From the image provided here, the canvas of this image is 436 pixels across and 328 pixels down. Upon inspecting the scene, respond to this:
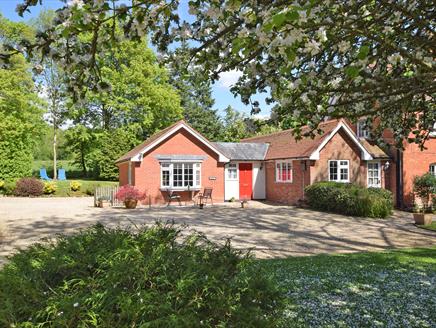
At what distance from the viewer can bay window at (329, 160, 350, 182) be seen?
24.9 metres

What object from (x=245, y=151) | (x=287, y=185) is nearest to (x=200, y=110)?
(x=245, y=151)

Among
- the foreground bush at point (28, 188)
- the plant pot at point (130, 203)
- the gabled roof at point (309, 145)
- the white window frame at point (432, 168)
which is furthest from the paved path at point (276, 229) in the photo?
the foreground bush at point (28, 188)

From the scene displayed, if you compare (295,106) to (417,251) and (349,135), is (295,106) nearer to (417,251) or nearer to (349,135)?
(417,251)

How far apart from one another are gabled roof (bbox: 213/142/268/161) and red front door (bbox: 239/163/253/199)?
2.08 feet

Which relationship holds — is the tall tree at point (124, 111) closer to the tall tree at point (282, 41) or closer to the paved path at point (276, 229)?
the paved path at point (276, 229)

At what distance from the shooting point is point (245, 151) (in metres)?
29.9

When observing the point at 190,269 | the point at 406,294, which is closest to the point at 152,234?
the point at 190,269

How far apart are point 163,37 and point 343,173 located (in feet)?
72.8

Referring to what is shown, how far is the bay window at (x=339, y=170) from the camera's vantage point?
24875 millimetres

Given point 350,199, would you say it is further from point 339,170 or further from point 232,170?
point 232,170

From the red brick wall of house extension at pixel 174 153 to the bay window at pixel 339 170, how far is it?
7.57 metres

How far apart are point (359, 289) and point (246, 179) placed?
22.7m

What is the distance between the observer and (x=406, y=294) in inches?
251

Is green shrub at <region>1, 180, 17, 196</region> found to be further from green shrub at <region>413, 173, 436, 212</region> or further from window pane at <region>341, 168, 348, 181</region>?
green shrub at <region>413, 173, 436, 212</region>
